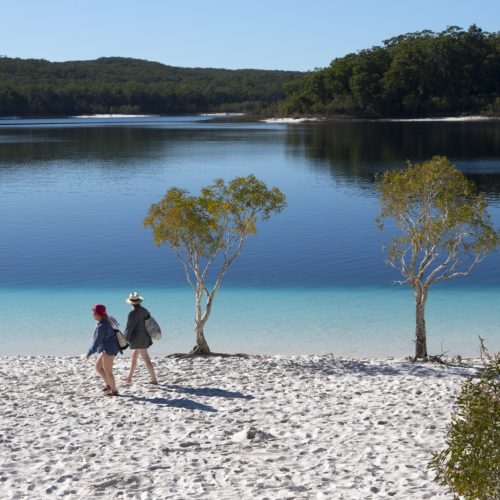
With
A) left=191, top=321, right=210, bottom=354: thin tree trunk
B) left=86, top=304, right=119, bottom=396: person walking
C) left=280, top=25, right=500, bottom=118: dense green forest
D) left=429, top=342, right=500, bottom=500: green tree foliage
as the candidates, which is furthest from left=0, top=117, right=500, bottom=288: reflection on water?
left=280, top=25, right=500, bottom=118: dense green forest

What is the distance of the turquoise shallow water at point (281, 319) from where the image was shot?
22.0 m

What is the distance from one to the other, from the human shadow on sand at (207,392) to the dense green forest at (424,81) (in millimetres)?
166705

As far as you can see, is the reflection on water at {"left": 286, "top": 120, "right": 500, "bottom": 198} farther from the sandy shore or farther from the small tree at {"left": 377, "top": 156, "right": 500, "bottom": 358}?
the sandy shore

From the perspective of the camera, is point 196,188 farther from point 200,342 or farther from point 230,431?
point 230,431

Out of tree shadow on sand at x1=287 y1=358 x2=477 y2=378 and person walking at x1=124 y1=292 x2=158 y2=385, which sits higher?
person walking at x1=124 y1=292 x2=158 y2=385

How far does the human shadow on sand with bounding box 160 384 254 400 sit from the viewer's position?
14.7 m

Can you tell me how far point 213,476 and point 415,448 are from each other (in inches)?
118

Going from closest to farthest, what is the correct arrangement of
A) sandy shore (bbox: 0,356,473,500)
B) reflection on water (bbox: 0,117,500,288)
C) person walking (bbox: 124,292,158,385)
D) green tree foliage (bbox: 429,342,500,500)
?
green tree foliage (bbox: 429,342,500,500)
sandy shore (bbox: 0,356,473,500)
person walking (bbox: 124,292,158,385)
reflection on water (bbox: 0,117,500,288)

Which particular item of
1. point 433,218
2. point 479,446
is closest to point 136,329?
point 433,218

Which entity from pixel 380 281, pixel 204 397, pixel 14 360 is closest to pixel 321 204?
pixel 380 281

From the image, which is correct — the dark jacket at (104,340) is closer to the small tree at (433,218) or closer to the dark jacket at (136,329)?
the dark jacket at (136,329)

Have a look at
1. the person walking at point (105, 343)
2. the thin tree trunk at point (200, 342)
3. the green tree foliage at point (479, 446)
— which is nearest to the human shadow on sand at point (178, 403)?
the person walking at point (105, 343)

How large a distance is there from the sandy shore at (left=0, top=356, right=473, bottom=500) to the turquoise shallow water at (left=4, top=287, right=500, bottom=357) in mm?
4427

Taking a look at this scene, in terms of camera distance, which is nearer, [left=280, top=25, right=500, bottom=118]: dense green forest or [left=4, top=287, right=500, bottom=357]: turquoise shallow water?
[left=4, top=287, right=500, bottom=357]: turquoise shallow water
